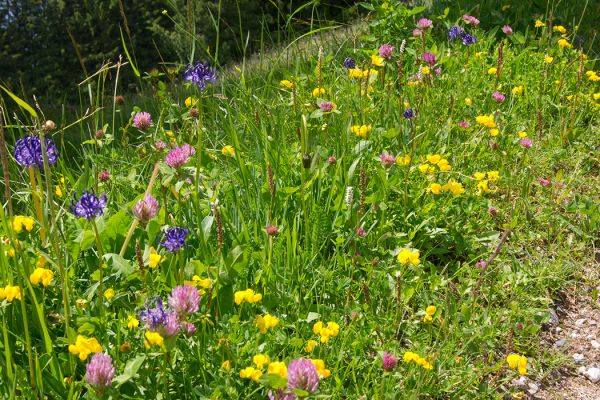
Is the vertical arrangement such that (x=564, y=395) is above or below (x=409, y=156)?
below

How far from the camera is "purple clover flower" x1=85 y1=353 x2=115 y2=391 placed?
1.47 metres

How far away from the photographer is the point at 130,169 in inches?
110

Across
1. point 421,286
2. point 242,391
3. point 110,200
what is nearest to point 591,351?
point 421,286

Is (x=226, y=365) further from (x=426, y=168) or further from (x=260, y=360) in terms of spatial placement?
(x=426, y=168)

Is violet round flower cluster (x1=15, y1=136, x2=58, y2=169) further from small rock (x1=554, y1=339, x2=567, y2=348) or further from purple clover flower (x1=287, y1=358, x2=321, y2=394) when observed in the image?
small rock (x1=554, y1=339, x2=567, y2=348)

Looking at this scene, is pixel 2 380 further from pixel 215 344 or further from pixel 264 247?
pixel 264 247

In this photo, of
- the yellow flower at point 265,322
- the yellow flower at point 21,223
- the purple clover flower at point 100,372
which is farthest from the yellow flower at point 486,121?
the purple clover flower at point 100,372

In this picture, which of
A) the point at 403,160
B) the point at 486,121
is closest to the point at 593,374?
the point at 403,160

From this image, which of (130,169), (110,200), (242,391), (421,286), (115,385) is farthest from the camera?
(130,169)

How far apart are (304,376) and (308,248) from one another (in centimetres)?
95

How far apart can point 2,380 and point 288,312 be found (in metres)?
0.84

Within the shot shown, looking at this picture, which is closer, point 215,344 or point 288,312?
point 215,344

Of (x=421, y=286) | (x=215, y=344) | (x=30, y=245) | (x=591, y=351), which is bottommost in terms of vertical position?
(x=591, y=351)

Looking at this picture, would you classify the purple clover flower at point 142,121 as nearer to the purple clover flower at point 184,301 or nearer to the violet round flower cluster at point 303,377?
the purple clover flower at point 184,301
